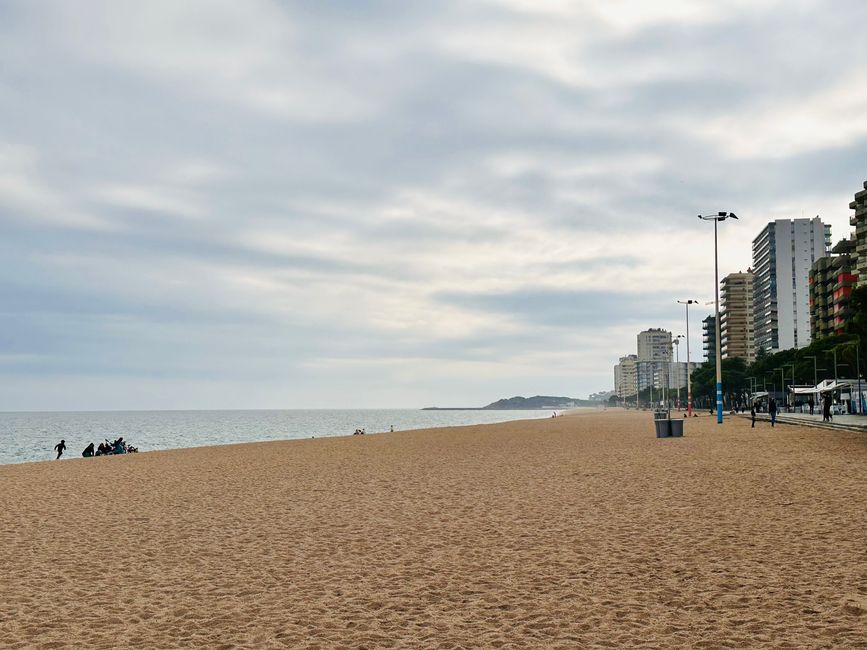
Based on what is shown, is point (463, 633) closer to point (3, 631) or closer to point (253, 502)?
point (3, 631)

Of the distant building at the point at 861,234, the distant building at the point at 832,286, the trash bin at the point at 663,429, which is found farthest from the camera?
the distant building at the point at 832,286

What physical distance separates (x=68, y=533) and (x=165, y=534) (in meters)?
1.73

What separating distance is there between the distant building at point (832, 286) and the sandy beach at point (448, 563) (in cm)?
13273

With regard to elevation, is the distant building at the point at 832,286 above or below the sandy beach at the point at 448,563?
above

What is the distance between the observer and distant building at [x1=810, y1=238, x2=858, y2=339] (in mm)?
141125

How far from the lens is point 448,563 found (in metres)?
10.2

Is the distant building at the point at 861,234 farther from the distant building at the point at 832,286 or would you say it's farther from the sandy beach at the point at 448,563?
the sandy beach at the point at 448,563

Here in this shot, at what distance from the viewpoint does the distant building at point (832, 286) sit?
141m

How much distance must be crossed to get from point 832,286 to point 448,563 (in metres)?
163

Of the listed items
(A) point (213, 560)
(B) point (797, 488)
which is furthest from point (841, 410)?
(A) point (213, 560)

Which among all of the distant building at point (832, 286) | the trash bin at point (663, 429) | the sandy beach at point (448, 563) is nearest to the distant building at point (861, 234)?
the distant building at point (832, 286)

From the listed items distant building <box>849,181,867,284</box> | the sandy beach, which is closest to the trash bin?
the sandy beach

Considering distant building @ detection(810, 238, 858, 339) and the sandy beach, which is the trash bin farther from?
distant building @ detection(810, 238, 858, 339)

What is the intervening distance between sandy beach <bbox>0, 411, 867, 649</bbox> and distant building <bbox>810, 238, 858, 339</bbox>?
13273cm
